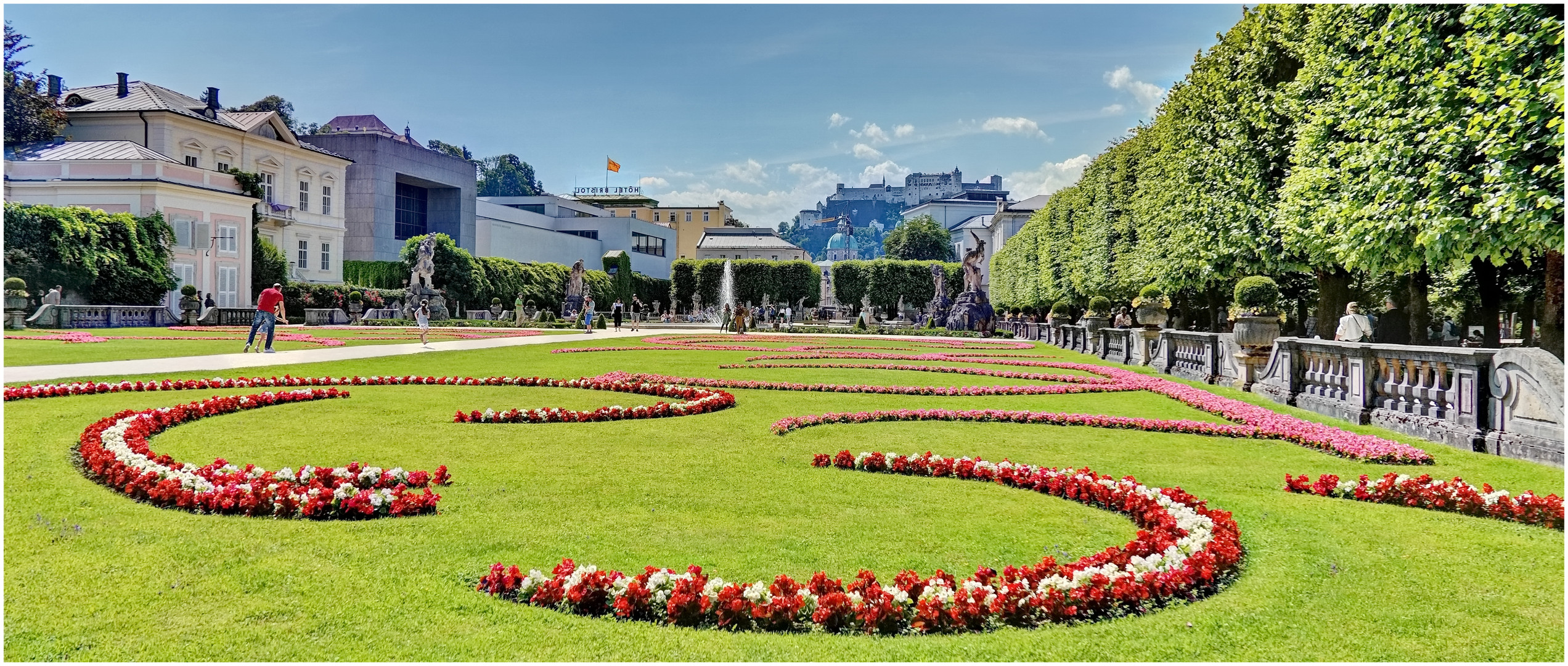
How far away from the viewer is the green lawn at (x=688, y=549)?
374 cm

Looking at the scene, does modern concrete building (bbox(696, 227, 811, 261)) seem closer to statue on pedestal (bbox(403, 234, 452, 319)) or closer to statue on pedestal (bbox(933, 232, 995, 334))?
statue on pedestal (bbox(933, 232, 995, 334))

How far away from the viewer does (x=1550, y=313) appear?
1344 centimetres

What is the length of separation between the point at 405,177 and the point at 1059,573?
76.4m

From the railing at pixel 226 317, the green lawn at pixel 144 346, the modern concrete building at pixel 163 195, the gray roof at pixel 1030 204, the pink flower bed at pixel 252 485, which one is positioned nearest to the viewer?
the pink flower bed at pixel 252 485

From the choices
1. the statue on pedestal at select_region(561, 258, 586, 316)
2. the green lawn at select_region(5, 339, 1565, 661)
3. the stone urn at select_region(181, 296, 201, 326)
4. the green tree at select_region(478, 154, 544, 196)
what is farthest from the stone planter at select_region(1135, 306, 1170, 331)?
the green tree at select_region(478, 154, 544, 196)

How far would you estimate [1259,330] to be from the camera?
1573 cm

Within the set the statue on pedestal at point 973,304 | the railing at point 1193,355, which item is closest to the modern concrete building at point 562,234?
the statue on pedestal at point 973,304

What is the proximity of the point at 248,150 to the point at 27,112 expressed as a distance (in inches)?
431

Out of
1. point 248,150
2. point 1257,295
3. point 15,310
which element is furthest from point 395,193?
point 1257,295

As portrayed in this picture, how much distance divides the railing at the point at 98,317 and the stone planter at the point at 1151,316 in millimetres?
36416

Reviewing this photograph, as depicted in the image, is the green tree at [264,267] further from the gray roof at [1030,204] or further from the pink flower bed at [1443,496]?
the gray roof at [1030,204]

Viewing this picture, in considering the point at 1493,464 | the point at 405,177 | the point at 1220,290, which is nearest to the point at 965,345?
the point at 1220,290

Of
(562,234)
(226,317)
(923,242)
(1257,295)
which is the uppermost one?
(923,242)

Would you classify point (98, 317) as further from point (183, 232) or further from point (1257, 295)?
point (1257, 295)
